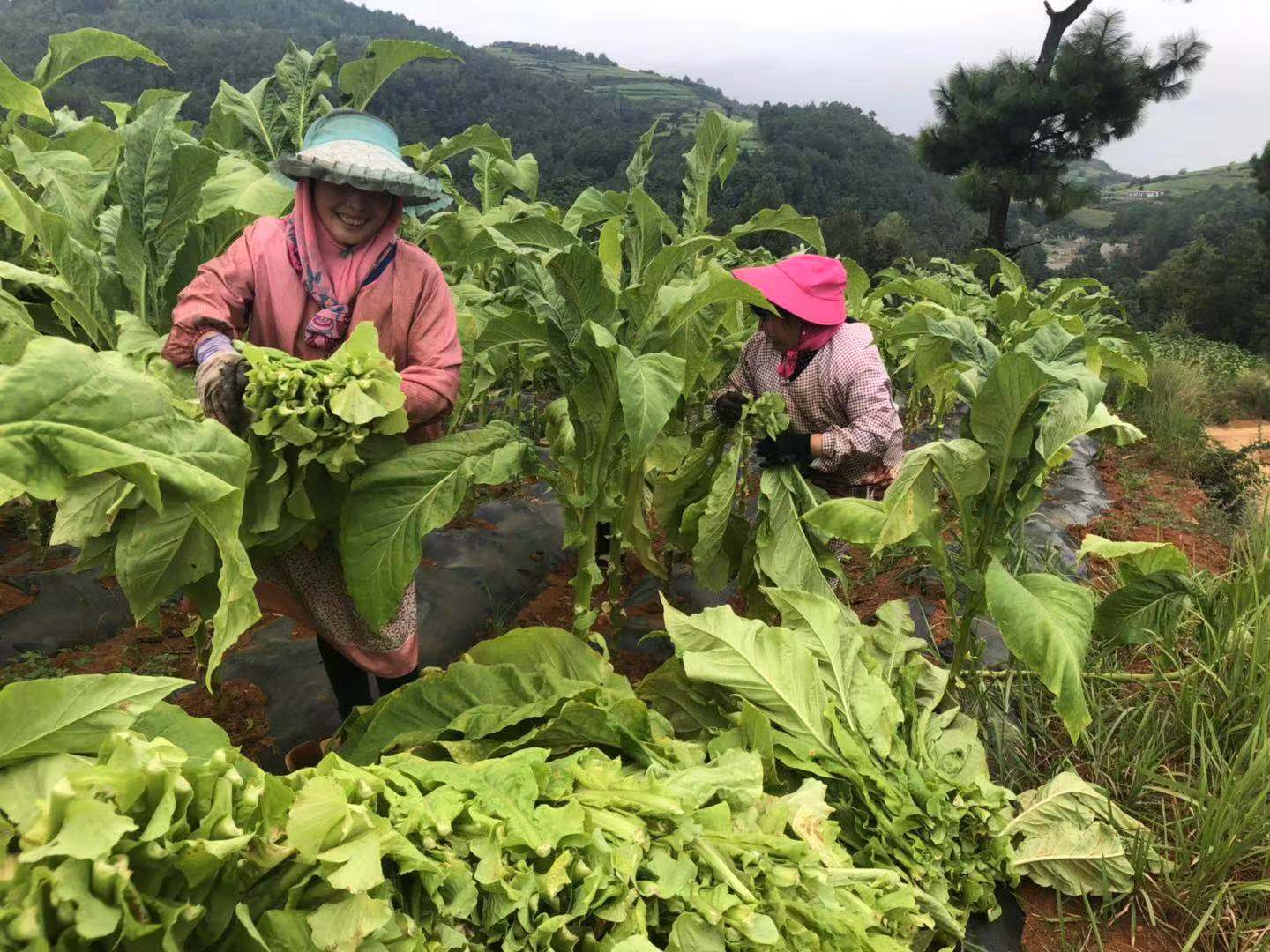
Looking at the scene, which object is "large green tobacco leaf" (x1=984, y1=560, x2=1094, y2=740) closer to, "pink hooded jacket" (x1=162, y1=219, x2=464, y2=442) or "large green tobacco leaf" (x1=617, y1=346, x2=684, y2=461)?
"large green tobacco leaf" (x1=617, y1=346, x2=684, y2=461)

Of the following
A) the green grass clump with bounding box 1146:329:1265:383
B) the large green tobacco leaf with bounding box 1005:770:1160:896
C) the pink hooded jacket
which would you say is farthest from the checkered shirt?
the green grass clump with bounding box 1146:329:1265:383

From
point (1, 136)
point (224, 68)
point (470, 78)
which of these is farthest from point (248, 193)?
point (470, 78)

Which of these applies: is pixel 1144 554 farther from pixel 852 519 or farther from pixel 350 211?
pixel 350 211

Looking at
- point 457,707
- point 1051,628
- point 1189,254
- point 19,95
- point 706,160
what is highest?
point 1189,254

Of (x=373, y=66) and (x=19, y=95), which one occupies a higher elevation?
(x=373, y=66)

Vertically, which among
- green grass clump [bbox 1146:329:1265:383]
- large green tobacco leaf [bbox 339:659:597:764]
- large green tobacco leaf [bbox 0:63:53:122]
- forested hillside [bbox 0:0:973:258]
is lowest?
green grass clump [bbox 1146:329:1265:383]

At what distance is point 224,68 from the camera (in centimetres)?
3075

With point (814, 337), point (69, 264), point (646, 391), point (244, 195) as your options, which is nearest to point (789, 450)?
point (814, 337)

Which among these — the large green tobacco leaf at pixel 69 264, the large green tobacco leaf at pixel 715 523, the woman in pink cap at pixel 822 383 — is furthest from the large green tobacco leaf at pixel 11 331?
the woman in pink cap at pixel 822 383

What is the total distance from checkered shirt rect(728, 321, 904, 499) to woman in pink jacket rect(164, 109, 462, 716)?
1286 millimetres

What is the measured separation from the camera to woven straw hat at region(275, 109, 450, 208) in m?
1.71

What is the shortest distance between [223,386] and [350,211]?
20.5 inches

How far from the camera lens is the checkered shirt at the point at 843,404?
8.50 ft

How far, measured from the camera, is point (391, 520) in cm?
184
